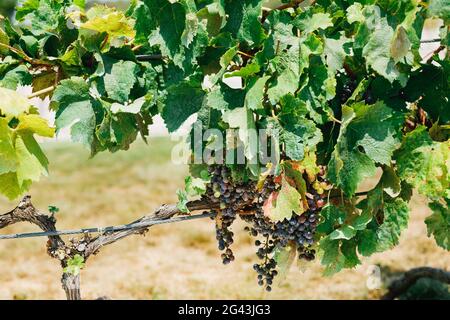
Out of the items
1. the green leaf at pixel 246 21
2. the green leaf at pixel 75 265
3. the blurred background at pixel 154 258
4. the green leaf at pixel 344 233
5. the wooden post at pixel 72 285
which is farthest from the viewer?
the blurred background at pixel 154 258

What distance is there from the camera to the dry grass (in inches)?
177

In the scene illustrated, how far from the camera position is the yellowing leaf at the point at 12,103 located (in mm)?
2072

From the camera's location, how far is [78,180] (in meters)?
6.54

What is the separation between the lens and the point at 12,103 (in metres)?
2.08

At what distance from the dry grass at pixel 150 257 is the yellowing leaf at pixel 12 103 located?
2.49 m

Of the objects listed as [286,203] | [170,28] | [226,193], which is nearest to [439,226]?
[286,203]

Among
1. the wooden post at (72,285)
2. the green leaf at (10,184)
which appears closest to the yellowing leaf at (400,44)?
the green leaf at (10,184)

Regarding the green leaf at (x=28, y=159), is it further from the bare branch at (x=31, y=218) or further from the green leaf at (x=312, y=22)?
the green leaf at (x=312, y=22)

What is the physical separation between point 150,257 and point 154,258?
0.04m

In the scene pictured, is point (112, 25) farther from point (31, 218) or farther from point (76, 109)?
point (31, 218)

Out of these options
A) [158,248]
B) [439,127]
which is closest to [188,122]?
[439,127]

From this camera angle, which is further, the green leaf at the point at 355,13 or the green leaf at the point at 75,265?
the green leaf at the point at 75,265

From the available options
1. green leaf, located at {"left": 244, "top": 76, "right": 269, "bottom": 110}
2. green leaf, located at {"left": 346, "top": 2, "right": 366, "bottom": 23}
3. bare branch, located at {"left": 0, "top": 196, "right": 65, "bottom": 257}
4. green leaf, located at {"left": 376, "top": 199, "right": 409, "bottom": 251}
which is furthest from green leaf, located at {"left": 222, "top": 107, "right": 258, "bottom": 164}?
bare branch, located at {"left": 0, "top": 196, "right": 65, "bottom": 257}
